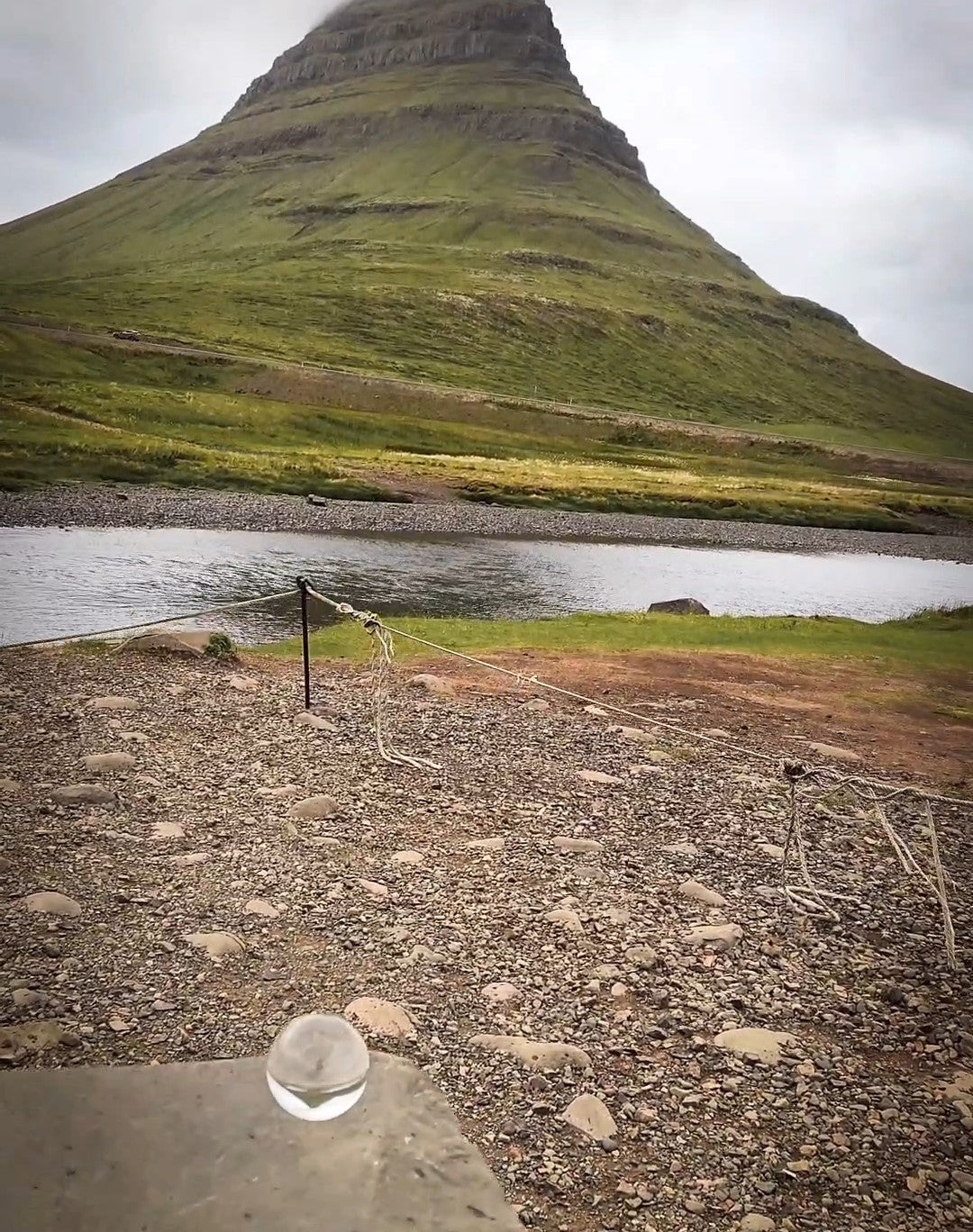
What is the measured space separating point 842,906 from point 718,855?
1.69 m

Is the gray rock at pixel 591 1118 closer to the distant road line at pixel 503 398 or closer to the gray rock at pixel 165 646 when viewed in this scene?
the gray rock at pixel 165 646

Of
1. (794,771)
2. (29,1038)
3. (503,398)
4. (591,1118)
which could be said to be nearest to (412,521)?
(794,771)

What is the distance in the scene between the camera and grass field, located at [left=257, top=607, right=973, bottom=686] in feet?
83.3

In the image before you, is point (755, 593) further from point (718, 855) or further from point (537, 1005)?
→ point (537, 1005)

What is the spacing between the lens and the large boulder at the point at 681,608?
117ft

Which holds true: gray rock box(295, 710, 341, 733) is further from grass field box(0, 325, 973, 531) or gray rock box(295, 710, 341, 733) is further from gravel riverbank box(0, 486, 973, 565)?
grass field box(0, 325, 973, 531)

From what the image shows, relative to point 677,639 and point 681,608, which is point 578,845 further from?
point 681,608

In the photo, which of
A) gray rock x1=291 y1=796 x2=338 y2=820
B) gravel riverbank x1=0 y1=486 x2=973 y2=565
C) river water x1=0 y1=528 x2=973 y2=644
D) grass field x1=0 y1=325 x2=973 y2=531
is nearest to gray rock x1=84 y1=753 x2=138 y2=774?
gray rock x1=291 y1=796 x2=338 y2=820

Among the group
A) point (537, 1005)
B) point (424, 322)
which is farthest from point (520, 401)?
point (537, 1005)

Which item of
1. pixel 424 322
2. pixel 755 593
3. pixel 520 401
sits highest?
pixel 424 322

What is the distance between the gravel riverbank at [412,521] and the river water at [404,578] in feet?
9.43

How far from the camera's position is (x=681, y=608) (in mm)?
36188

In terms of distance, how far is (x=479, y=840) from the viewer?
1193 centimetres

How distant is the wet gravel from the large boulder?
66.7ft
